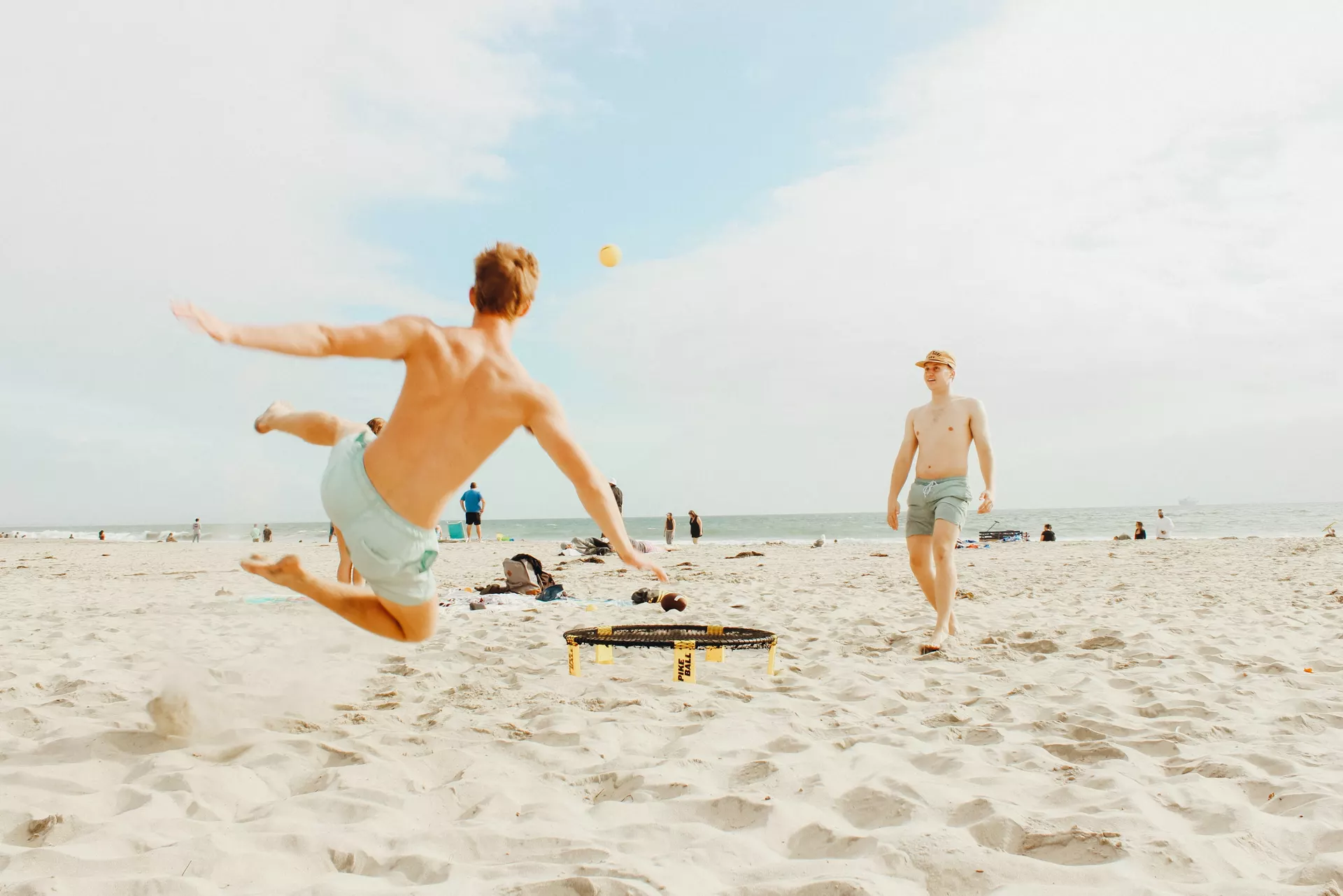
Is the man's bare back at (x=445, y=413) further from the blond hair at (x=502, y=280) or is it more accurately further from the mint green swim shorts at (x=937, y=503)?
the mint green swim shorts at (x=937, y=503)

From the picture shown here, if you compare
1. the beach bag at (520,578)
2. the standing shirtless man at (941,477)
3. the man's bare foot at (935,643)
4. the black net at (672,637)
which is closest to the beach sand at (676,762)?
the man's bare foot at (935,643)

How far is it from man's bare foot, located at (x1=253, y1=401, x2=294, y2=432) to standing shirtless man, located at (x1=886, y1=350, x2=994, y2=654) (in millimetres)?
4279

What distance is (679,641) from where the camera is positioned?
4.59 metres

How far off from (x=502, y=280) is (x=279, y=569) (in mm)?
1426

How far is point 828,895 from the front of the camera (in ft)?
6.90

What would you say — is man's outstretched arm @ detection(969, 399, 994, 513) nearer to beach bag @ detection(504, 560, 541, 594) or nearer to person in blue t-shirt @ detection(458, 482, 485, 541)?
beach bag @ detection(504, 560, 541, 594)

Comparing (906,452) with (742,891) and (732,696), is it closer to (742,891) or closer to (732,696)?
(732,696)

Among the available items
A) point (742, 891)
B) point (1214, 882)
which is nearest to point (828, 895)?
point (742, 891)

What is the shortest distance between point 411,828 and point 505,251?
214cm

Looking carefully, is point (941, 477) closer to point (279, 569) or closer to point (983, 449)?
point (983, 449)

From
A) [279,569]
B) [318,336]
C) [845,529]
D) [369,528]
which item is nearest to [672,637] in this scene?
[369,528]

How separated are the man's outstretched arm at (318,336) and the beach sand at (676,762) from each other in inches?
60.4

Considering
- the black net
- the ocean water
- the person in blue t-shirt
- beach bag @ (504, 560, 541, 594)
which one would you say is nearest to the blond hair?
the black net

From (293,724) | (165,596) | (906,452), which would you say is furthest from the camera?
(165,596)
